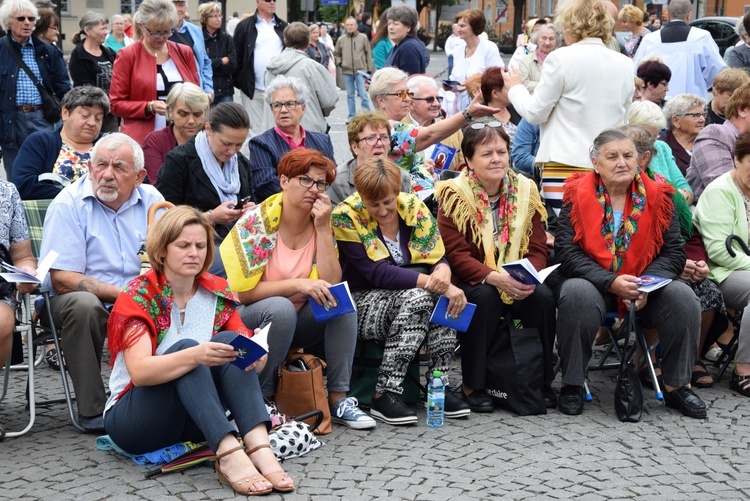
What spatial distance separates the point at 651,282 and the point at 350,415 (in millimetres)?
1763

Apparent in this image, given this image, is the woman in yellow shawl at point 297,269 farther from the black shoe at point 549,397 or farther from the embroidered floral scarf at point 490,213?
the black shoe at point 549,397

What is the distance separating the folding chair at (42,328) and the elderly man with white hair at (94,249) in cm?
4

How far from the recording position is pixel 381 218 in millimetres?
5531

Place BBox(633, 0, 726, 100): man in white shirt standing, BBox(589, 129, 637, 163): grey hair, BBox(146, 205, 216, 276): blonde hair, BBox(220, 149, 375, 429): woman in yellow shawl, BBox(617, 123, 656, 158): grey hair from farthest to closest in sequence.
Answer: BBox(633, 0, 726, 100): man in white shirt standing, BBox(617, 123, 656, 158): grey hair, BBox(589, 129, 637, 163): grey hair, BBox(220, 149, 375, 429): woman in yellow shawl, BBox(146, 205, 216, 276): blonde hair

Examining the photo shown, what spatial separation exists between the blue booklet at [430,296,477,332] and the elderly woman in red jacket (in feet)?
11.0

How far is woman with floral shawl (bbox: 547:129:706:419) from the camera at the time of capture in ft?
18.2

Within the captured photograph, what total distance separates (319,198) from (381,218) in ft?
1.42

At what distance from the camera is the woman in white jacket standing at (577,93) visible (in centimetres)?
641

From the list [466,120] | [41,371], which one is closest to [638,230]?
[466,120]

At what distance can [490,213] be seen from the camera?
19.1ft

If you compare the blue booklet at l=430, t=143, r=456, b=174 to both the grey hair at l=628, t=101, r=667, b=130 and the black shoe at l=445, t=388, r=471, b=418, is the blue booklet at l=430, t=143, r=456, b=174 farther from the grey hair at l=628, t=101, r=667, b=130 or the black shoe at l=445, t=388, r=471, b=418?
the black shoe at l=445, t=388, r=471, b=418

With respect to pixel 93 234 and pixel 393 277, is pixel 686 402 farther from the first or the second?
pixel 93 234

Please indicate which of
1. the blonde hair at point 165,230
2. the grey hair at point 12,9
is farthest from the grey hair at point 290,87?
the grey hair at point 12,9

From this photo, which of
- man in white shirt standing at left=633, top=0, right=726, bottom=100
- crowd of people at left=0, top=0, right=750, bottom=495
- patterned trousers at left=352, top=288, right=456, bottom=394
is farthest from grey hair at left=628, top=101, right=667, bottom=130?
man in white shirt standing at left=633, top=0, right=726, bottom=100
